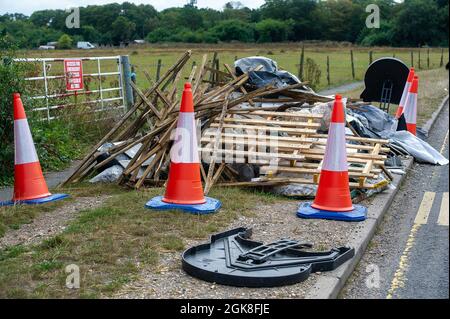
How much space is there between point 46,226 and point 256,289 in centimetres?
266

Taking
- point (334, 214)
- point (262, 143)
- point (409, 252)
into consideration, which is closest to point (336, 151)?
point (334, 214)

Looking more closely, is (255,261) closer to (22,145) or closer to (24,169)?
(24,169)

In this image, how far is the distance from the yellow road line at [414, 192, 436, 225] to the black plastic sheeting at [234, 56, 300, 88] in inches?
152

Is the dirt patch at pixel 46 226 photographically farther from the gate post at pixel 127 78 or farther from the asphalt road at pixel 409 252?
the gate post at pixel 127 78

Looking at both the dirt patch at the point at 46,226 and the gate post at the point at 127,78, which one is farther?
the gate post at the point at 127,78

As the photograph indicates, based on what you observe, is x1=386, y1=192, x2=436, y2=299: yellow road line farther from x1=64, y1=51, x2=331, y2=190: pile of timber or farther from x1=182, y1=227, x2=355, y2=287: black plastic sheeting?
x1=64, y1=51, x2=331, y2=190: pile of timber

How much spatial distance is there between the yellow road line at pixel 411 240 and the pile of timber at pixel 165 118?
175 centimetres

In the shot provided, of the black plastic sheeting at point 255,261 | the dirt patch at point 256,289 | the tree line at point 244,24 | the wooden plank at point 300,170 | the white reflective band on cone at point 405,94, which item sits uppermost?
the tree line at point 244,24

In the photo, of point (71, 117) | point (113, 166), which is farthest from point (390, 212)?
point (71, 117)

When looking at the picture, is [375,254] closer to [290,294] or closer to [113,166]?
[290,294]

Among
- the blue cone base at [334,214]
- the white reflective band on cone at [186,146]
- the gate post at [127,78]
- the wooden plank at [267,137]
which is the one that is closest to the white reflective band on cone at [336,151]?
the blue cone base at [334,214]

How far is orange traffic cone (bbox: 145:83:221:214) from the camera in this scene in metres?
6.63

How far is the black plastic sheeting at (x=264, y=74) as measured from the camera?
36.0ft

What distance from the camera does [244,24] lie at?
33.2 m
